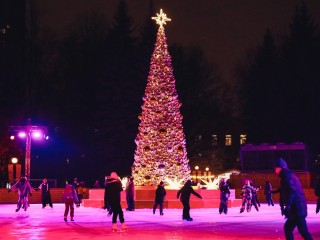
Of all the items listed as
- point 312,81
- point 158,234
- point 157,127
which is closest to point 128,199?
point 157,127

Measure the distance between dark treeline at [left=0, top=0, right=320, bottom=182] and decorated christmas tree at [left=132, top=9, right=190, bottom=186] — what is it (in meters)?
16.6

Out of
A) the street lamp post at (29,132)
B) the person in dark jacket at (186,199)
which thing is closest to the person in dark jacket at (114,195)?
the person in dark jacket at (186,199)

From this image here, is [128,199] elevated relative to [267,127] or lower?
lower

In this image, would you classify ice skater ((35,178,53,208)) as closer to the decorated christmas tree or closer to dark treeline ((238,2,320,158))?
the decorated christmas tree

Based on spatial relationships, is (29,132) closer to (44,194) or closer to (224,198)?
(44,194)

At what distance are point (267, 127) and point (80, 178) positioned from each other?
18886 millimetres

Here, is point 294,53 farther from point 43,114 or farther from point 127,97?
point 43,114

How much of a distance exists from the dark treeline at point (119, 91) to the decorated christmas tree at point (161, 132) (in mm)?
16567

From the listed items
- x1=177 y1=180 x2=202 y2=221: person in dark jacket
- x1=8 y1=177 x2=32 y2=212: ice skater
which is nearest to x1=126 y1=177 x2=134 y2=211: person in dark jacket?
x1=8 y1=177 x2=32 y2=212: ice skater

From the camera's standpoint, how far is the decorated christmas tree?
34406 millimetres

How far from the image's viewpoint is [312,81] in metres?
63.8

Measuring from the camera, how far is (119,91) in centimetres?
5984

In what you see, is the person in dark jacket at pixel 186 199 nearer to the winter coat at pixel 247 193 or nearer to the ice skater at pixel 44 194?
the winter coat at pixel 247 193

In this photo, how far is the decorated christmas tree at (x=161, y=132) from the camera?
34.4 metres
